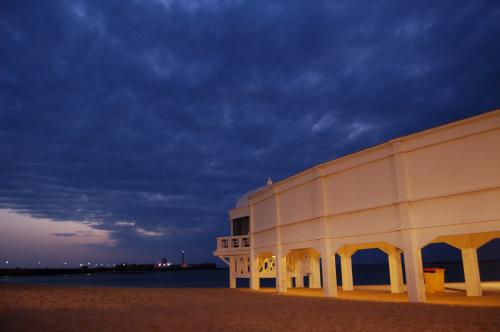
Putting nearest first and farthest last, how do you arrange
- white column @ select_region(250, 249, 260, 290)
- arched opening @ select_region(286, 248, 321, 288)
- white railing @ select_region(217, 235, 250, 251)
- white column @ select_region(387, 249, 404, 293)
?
white column @ select_region(387, 249, 404, 293)
white column @ select_region(250, 249, 260, 290)
white railing @ select_region(217, 235, 250, 251)
arched opening @ select_region(286, 248, 321, 288)

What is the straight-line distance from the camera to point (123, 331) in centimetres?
1145

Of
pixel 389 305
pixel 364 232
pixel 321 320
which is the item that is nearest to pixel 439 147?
pixel 364 232

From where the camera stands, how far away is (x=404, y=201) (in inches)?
658

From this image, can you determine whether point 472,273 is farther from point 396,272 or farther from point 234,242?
point 234,242

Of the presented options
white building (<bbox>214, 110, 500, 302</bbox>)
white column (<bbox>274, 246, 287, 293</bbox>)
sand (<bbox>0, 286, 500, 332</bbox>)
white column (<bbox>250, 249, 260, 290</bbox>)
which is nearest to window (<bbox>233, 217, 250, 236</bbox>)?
white column (<bbox>250, 249, 260, 290</bbox>)

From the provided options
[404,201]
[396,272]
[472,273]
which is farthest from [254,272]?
[404,201]

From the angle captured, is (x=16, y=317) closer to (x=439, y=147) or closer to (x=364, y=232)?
(x=364, y=232)

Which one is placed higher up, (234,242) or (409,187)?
(409,187)

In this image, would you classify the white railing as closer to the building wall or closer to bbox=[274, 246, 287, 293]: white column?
bbox=[274, 246, 287, 293]: white column

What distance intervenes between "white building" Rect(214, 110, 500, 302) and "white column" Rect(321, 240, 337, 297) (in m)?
0.05

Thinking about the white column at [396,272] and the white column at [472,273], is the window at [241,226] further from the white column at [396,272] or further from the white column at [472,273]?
the white column at [472,273]

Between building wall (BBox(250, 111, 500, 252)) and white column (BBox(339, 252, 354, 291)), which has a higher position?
building wall (BBox(250, 111, 500, 252))

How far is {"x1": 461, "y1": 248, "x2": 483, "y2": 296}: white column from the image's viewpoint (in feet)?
61.9

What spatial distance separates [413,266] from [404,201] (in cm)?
250
